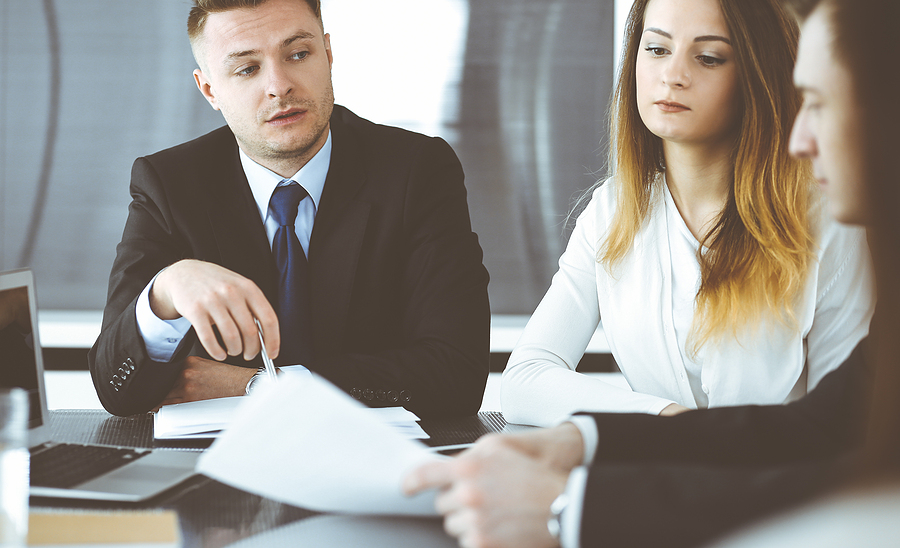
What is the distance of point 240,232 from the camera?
1.75 m

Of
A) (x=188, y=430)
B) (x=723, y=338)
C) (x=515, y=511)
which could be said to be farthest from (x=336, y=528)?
(x=723, y=338)

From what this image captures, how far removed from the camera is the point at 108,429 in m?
1.27

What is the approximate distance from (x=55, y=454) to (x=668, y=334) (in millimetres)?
1162

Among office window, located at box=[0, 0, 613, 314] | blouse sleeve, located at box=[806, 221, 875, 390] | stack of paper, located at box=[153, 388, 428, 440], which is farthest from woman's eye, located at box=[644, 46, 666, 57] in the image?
office window, located at box=[0, 0, 613, 314]

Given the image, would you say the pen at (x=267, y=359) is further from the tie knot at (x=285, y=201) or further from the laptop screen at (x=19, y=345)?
the tie knot at (x=285, y=201)

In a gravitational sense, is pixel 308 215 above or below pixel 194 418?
above

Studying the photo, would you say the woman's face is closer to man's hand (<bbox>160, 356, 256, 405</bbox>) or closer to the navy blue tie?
the navy blue tie

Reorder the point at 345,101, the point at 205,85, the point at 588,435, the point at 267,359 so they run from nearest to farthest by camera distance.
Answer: the point at 588,435, the point at 267,359, the point at 205,85, the point at 345,101

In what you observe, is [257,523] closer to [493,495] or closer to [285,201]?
[493,495]

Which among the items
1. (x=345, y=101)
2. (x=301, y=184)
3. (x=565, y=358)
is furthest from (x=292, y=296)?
(x=345, y=101)

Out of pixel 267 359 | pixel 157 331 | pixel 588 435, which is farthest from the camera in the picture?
pixel 157 331

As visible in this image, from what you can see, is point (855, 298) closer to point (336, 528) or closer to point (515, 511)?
point (515, 511)

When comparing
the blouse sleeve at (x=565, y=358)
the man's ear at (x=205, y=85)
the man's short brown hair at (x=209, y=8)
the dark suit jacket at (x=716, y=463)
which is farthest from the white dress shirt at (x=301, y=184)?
the dark suit jacket at (x=716, y=463)

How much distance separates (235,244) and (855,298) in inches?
53.9
